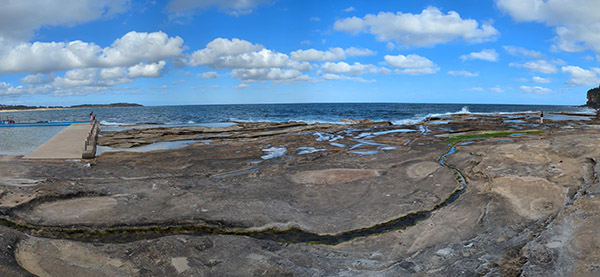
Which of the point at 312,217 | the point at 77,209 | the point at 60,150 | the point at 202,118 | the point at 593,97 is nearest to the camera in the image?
the point at 312,217

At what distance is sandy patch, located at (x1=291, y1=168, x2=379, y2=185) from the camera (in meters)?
11.6

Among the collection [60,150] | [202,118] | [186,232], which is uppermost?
[202,118]

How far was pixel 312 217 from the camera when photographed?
836cm

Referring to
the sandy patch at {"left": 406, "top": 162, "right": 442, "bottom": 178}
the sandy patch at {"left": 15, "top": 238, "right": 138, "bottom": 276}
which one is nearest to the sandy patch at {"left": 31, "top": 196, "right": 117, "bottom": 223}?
the sandy patch at {"left": 15, "top": 238, "right": 138, "bottom": 276}

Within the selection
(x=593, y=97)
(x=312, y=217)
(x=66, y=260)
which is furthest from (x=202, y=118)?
(x=593, y=97)

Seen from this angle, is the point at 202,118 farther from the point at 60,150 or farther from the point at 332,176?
the point at 332,176

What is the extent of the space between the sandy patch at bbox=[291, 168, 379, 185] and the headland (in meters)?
0.04

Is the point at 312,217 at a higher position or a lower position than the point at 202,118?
lower

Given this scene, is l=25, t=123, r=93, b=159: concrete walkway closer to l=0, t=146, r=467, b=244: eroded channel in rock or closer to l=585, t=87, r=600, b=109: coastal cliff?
l=0, t=146, r=467, b=244: eroded channel in rock

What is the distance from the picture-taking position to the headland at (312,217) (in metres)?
5.64

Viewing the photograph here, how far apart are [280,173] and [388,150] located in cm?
811

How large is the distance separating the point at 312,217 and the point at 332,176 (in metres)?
4.07

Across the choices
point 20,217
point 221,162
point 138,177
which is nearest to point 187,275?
point 20,217

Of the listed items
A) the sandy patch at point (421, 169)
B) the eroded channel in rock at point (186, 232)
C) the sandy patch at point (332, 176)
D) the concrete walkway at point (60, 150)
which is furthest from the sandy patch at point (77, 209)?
the sandy patch at point (421, 169)
